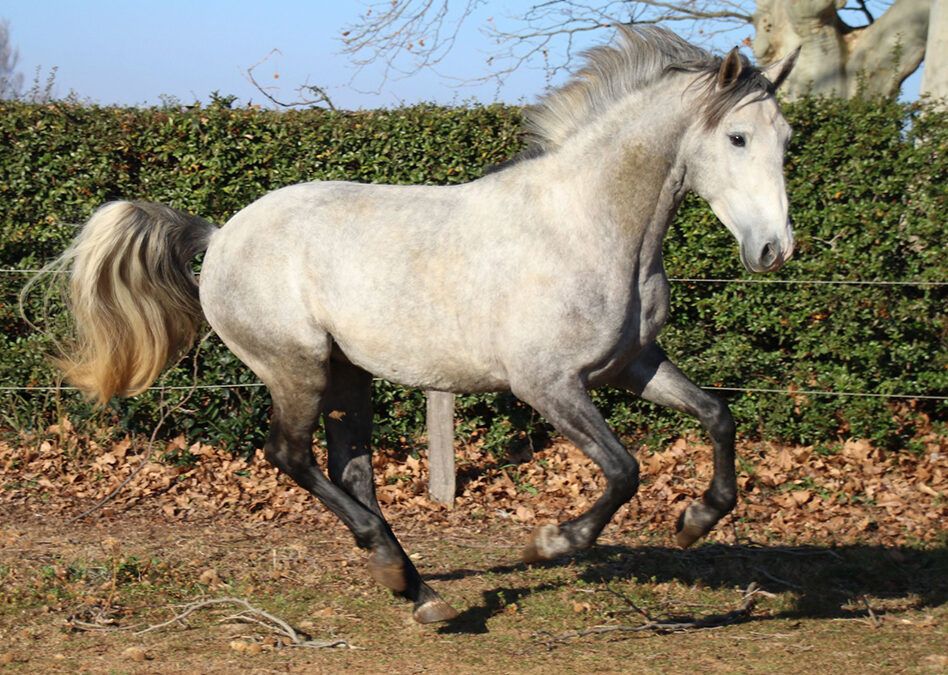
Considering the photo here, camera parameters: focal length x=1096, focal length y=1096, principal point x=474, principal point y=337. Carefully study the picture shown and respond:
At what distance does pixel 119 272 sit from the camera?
16.8ft

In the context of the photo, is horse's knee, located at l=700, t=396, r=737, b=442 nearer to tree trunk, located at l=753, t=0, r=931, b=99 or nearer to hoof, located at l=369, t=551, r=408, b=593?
hoof, located at l=369, t=551, r=408, b=593

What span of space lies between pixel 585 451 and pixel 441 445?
3180mm

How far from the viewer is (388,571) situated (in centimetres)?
468

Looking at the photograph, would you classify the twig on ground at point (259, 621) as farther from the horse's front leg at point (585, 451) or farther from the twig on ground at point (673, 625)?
the horse's front leg at point (585, 451)

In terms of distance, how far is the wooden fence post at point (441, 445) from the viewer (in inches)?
287

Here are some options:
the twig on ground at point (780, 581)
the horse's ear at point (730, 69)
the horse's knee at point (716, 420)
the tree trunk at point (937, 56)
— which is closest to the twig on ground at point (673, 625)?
the twig on ground at point (780, 581)

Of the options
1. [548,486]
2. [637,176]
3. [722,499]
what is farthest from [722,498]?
[548,486]

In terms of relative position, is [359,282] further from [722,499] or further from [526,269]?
[722,499]

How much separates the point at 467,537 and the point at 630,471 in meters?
2.63

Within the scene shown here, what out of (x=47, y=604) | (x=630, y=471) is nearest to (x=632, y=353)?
(x=630, y=471)

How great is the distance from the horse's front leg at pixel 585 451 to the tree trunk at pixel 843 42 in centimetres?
684

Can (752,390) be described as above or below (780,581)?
above

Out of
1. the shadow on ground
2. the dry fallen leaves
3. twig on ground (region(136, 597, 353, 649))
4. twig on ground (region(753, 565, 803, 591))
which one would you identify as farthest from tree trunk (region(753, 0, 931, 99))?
twig on ground (region(136, 597, 353, 649))

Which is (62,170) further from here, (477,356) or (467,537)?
(477,356)
